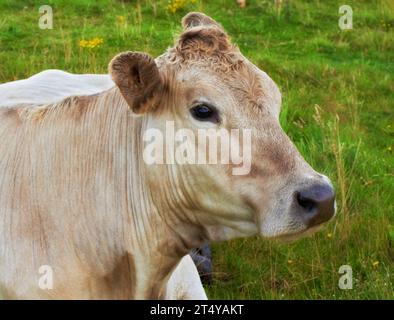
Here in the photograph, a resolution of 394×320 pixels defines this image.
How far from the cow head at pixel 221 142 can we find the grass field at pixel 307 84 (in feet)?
6.65

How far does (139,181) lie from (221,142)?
22.3 inches

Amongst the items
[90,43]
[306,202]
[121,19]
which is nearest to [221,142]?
[306,202]

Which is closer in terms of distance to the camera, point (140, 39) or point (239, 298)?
point (239, 298)

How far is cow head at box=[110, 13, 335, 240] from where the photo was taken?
13.6ft

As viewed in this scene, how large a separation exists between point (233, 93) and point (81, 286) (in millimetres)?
1249

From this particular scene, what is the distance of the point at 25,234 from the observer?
4672 millimetres

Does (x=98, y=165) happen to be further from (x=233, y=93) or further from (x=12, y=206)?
(x=233, y=93)

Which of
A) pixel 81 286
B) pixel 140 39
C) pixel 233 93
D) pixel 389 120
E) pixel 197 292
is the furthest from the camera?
pixel 140 39

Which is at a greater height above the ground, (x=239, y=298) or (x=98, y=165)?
(x=98, y=165)

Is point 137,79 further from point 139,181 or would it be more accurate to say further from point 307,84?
point 307,84

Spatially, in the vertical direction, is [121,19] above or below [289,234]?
above

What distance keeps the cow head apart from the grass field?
2027 millimetres

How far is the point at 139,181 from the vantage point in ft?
15.1

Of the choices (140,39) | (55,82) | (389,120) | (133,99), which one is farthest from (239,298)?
(140,39)
